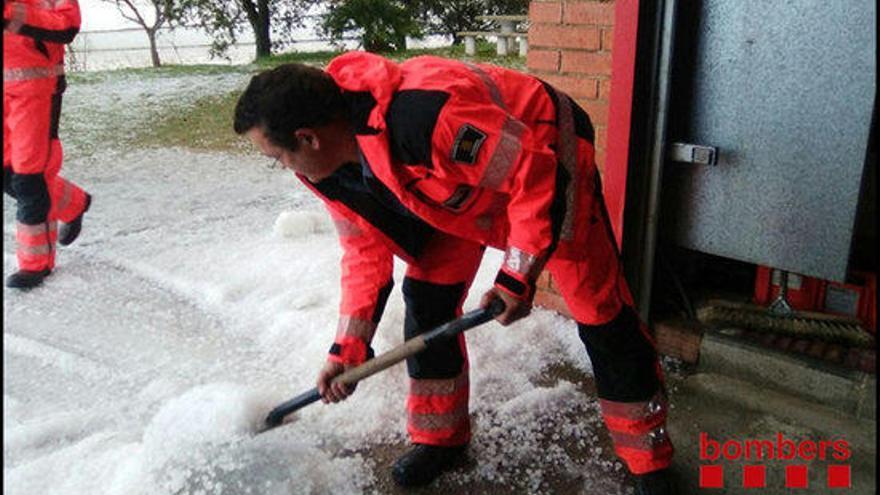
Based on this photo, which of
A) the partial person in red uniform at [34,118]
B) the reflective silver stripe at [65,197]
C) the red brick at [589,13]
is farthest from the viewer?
the reflective silver stripe at [65,197]

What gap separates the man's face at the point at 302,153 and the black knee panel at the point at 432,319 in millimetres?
584

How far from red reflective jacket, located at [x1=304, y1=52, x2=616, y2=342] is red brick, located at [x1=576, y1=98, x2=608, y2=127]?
38.7 inches

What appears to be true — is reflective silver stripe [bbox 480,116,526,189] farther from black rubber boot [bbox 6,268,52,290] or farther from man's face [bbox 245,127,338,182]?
black rubber boot [bbox 6,268,52,290]

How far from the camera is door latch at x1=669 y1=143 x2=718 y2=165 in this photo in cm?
274

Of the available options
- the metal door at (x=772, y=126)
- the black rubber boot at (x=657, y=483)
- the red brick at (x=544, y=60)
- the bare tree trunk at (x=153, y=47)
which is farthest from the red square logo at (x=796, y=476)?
the bare tree trunk at (x=153, y=47)

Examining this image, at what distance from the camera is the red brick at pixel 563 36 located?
119 inches

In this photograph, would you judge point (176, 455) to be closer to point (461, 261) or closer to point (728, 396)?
point (461, 261)

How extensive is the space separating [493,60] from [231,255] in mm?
8174

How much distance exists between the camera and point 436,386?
8.14ft

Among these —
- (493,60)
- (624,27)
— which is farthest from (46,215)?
(493,60)

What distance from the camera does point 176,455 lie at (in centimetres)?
238

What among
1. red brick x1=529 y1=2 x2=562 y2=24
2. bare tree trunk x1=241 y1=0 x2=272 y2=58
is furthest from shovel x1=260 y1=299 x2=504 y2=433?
bare tree trunk x1=241 y1=0 x2=272 y2=58

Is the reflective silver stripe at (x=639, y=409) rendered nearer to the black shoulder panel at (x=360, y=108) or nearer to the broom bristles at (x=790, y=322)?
the broom bristles at (x=790, y=322)

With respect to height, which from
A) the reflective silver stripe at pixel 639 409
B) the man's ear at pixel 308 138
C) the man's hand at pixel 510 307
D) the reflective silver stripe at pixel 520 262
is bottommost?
the reflective silver stripe at pixel 639 409
